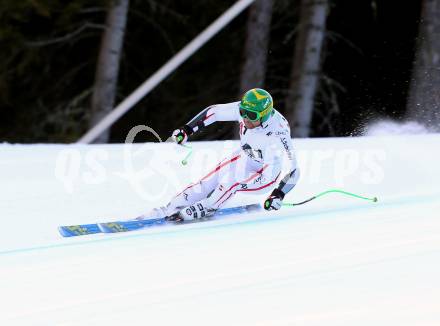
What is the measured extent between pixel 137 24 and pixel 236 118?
8825mm

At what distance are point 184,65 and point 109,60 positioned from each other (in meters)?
3.57

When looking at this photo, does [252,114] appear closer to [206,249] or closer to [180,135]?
[180,135]

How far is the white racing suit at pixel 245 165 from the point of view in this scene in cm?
554

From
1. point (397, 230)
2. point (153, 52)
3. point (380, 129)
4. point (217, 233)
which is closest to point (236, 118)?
point (217, 233)

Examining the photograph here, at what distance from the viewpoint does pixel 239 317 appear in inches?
144

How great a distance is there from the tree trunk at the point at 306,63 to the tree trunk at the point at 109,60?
2.70 m

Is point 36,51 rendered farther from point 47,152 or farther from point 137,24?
point 47,152

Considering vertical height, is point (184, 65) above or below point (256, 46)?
above

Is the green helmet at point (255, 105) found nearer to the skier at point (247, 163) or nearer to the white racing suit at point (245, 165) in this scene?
the skier at point (247, 163)

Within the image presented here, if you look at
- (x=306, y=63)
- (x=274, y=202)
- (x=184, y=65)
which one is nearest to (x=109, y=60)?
(x=306, y=63)

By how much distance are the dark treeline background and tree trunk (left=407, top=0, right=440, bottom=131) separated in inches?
23.8

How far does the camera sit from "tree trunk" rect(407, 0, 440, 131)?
36.3 feet

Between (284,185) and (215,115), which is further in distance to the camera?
(215,115)

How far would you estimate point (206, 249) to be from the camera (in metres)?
4.75
